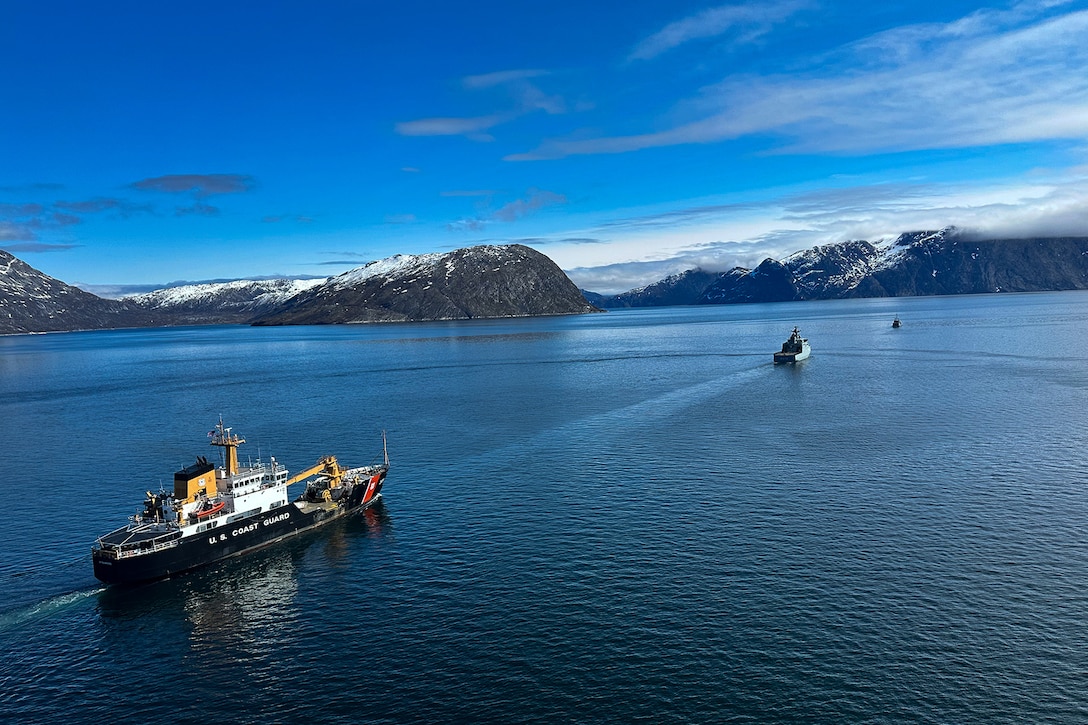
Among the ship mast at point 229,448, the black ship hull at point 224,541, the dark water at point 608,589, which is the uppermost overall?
the ship mast at point 229,448

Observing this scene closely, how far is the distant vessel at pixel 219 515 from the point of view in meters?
66.2

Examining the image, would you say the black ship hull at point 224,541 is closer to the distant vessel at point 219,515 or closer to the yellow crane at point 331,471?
the distant vessel at point 219,515

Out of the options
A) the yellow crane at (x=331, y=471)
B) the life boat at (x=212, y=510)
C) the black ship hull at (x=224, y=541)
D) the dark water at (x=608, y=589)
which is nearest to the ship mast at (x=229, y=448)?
the life boat at (x=212, y=510)

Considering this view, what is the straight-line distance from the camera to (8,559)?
231 ft

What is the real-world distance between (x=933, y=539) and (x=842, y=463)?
28069mm

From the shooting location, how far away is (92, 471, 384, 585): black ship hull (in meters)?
64.9

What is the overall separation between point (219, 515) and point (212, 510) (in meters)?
1.04

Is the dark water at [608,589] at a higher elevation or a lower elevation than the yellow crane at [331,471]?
lower

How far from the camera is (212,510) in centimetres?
7462

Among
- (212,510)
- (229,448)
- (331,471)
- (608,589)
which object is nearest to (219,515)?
(212,510)

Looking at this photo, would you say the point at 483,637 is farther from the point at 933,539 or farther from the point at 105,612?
the point at 933,539

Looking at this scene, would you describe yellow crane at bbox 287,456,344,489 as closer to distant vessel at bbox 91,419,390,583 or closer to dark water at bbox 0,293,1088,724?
distant vessel at bbox 91,419,390,583

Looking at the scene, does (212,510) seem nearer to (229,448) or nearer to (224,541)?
(224,541)

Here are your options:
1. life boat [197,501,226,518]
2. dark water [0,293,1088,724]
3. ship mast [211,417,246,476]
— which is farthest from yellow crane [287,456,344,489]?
life boat [197,501,226,518]
